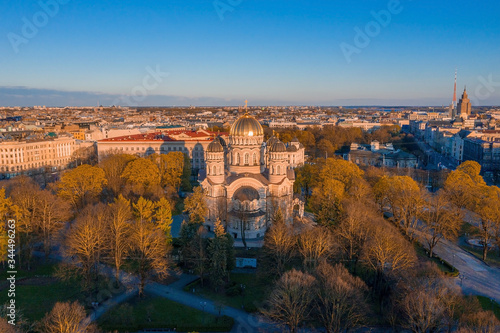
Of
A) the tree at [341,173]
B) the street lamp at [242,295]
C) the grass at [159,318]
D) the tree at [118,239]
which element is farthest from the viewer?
the tree at [341,173]

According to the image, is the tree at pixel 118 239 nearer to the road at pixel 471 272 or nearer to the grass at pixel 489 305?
the grass at pixel 489 305

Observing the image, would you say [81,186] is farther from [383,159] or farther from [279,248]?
[383,159]

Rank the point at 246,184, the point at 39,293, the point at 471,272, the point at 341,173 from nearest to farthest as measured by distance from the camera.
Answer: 1. the point at 39,293
2. the point at 471,272
3. the point at 246,184
4. the point at 341,173

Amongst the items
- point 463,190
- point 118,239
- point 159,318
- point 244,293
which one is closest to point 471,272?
point 463,190

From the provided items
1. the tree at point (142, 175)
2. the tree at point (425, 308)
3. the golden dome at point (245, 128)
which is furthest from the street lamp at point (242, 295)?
the tree at point (142, 175)

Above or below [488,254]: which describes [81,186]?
above

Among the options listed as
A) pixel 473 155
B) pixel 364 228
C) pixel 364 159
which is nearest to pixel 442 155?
pixel 473 155
